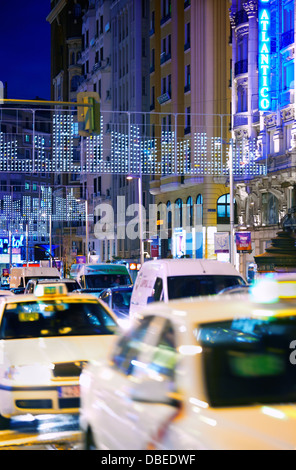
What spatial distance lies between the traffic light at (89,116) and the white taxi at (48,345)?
8330 millimetres

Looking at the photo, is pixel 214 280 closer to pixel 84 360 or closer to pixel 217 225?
pixel 84 360

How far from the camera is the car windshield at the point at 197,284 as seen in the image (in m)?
15.3

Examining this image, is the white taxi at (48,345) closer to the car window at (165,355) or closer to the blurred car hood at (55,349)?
the blurred car hood at (55,349)

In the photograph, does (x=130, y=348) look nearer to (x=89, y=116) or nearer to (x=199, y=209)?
(x=89, y=116)

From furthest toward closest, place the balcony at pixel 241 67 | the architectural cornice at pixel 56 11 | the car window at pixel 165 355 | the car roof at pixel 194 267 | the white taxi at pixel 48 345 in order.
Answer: the architectural cornice at pixel 56 11 → the balcony at pixel 241 67 → the car roof at pixel 194 267 → the white taxi at pixel 48 345 → the car window at pixel 165 355

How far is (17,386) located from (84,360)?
32.0 inches

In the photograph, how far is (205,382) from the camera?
4992 millimetres

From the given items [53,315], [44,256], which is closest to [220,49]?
[53,315]

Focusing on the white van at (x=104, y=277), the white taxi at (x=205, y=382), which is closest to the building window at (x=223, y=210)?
the white van at (x=104, y=277)

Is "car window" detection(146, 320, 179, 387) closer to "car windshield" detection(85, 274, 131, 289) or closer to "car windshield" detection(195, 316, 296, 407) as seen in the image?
"car windshield" detection(195, 316, 296, 407)

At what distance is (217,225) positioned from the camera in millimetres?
59875

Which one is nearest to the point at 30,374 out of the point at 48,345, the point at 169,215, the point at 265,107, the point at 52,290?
the point at 48,345

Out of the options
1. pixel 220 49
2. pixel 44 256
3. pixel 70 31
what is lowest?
pixel 44 256

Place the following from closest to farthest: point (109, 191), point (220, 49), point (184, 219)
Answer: point (220, 49) < point (184, 219) < point (109, 191)
